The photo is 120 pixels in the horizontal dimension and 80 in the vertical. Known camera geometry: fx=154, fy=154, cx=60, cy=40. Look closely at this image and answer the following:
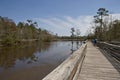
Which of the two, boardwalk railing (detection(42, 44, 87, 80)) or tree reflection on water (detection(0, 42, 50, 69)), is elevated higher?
boardwalk railing (detection(42, 44, 87, 80))

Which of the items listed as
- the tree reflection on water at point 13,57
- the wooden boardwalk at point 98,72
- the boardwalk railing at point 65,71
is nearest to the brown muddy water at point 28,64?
the tree reflection on water at point 13,57

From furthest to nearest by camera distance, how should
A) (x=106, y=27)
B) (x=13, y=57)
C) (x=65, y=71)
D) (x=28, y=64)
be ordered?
(x=106, y=27)
(x=13, y=57)
(x=28, y=64)
(x=65, y=71)

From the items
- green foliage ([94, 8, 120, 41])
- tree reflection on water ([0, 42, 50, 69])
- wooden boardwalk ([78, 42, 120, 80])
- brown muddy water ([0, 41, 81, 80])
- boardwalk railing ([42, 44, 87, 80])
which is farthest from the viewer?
green foliage ([94, 8, 120, 41])

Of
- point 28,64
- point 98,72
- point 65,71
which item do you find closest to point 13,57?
point 28,64

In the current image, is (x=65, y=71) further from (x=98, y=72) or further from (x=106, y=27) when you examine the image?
(x=106, y=27)

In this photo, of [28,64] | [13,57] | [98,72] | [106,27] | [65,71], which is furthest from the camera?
[106,27]

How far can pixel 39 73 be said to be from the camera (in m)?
12.5

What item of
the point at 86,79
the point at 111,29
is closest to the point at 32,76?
the point at 86,79

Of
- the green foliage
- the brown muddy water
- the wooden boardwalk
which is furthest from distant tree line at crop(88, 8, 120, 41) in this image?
the wooden boardwalk

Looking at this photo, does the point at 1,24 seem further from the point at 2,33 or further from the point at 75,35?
the point at 75,35

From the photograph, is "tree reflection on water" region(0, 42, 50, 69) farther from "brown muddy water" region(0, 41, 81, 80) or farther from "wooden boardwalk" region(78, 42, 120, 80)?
"wooden boardwalk" region(78, 42, 120, 80)

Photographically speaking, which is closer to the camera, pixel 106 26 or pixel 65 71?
pixel 65 71

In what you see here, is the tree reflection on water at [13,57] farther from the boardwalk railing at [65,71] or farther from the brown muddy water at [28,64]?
the boardwalk railing at [65,71]

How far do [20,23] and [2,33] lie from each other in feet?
143
